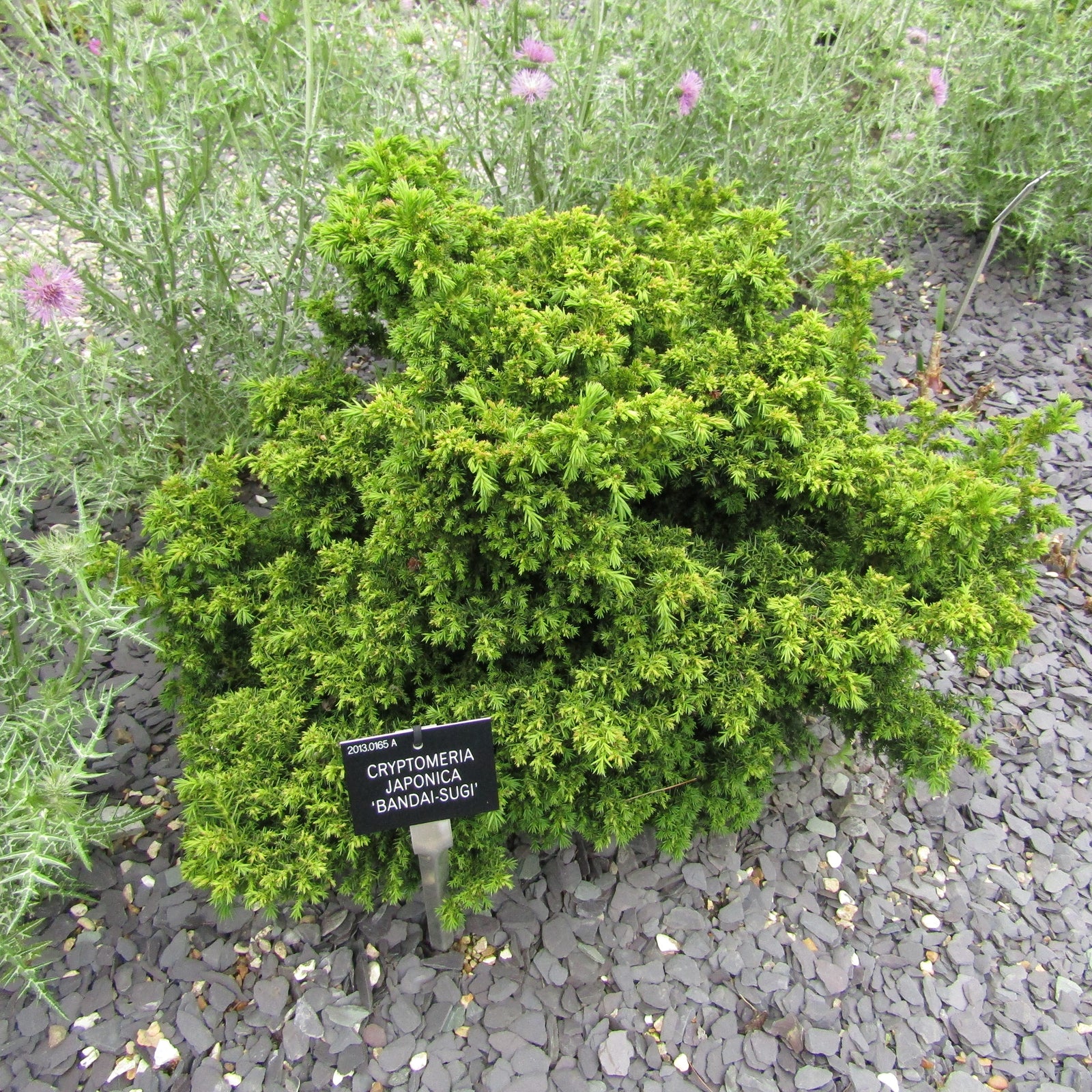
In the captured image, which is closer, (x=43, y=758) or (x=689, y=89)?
(x=43, y=758)

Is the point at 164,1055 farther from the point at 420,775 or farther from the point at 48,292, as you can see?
the point at 48,292

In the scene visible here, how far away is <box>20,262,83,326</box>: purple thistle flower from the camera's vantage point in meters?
2.31

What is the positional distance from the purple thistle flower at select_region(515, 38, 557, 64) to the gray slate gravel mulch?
2.30 m

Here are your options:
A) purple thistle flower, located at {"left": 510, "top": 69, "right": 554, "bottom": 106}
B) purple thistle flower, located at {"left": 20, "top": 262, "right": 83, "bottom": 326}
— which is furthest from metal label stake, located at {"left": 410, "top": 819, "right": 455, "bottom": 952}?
purple thistle flower, located at {"left": 510, "top": 69, "right": 554, "bottom": 106}

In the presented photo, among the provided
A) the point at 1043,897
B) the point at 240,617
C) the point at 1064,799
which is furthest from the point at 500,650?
the point at 1064,799

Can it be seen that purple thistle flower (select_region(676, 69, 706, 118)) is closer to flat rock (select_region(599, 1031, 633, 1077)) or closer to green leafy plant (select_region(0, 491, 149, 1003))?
green leafy plant (select_region(0, 491, 149, 1003))

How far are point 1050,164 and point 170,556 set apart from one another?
3.75 meters

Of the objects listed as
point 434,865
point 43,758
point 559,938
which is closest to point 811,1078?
point 559,938

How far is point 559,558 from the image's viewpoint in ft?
5.65

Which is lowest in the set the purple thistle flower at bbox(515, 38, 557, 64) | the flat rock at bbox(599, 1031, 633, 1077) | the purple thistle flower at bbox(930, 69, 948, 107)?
the flat rock at bbox(599, 1031, 633, 1077)

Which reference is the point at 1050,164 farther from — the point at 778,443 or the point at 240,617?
the point at 240,617

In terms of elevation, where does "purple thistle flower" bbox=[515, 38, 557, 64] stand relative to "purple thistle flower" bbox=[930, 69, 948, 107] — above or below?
above

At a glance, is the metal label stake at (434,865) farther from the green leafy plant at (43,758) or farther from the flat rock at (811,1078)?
the flat rock at (811,1078)

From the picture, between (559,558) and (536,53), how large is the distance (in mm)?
1941
